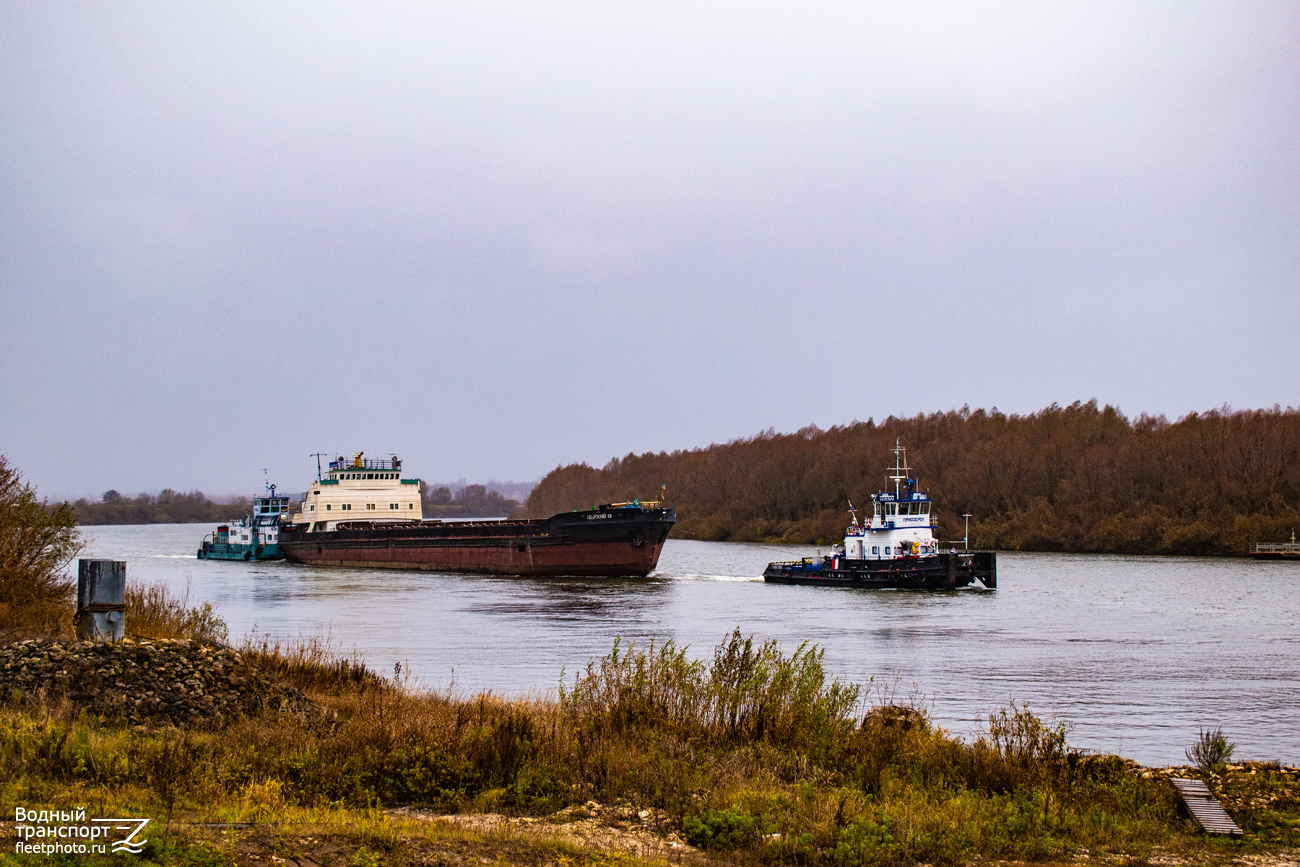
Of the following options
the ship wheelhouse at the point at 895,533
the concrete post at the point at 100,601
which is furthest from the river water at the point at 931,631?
the concrete post at the point at 100,601

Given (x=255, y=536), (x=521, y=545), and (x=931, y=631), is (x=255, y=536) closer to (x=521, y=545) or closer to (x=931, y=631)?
(x=521, y=545)

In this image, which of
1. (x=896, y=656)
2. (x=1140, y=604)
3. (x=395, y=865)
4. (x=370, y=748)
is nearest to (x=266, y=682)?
(x=370, y=748)

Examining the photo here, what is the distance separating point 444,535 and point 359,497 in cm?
950

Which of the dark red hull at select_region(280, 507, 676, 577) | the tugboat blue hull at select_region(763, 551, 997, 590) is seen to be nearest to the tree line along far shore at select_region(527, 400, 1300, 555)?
the tugboat blue hull at select_region(763, 551, 997, 590)

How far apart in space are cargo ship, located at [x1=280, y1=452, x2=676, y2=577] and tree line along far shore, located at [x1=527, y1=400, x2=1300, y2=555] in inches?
1721

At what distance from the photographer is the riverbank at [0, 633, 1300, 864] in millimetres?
6859

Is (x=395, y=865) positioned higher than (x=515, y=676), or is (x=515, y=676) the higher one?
(x=395, y=865)

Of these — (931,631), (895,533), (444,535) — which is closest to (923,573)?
(895,533)

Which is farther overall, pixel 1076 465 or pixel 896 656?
pixel 1076 465

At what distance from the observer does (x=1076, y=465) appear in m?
87.4

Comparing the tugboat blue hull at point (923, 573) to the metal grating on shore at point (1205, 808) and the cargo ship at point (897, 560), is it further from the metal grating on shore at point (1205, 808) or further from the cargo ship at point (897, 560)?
the metal grating on shore at point (1205, 808)

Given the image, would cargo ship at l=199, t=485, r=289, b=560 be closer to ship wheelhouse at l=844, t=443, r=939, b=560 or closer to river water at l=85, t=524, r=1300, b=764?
river water at l=85, t=524, r=1300, b=764

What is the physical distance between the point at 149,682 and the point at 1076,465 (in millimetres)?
87397

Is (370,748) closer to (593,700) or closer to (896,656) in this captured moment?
(593,700)
